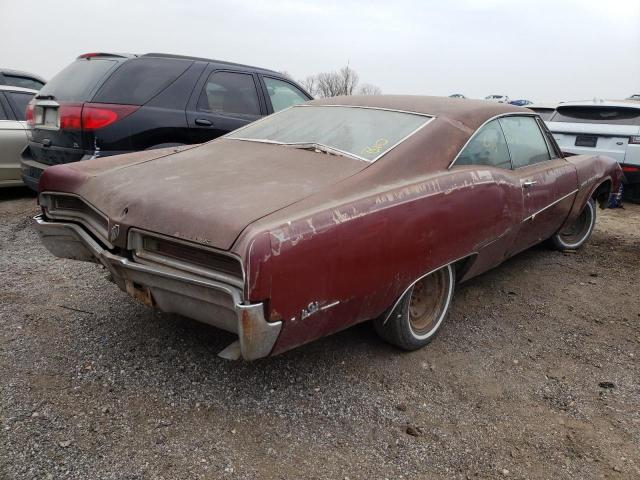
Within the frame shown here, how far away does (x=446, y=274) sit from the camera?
3018 mm

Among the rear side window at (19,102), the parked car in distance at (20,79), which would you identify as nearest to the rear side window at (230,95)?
the rear side window at (19,102)

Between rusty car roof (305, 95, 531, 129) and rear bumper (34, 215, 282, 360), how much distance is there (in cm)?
178

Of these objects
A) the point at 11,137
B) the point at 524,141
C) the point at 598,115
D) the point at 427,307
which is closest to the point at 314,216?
the point at 427,307

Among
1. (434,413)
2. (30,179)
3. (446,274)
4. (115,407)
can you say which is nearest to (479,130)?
(446,274)

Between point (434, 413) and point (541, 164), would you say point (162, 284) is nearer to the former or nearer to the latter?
point (434, 413)

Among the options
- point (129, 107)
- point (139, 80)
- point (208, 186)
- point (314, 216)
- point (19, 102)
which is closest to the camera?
point (314, 216)

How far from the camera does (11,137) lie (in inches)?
237

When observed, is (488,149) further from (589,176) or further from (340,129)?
(589,176)

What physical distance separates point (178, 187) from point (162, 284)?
48 cm

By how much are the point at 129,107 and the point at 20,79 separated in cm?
513

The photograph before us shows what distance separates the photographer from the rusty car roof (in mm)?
3100

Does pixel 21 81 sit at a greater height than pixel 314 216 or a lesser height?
greater

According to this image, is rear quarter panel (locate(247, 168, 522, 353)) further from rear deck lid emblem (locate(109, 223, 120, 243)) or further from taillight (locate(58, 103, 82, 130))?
taillight (locate(58, 103, 82, 130))

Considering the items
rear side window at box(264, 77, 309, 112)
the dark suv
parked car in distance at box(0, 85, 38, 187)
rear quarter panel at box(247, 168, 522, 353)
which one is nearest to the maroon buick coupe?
rear quarter panel at box(247, 168, 522, 353)
